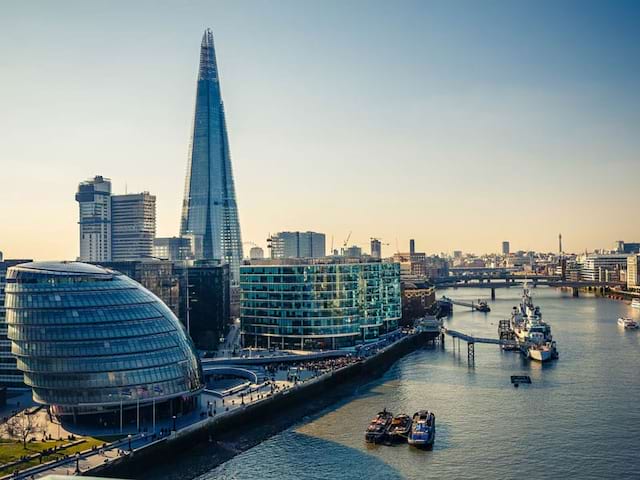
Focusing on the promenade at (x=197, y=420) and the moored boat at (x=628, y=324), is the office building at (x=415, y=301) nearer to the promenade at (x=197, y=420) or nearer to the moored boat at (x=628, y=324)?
the moored boat at (x=628, y=324)

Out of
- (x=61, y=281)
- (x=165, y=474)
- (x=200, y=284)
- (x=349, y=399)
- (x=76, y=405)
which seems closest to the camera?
(x=165, y=474)

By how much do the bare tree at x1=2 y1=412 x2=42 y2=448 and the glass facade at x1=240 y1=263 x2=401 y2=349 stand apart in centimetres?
4463

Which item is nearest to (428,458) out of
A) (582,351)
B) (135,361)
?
(135,361)

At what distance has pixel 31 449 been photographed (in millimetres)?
51812

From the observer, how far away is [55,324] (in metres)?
60.3

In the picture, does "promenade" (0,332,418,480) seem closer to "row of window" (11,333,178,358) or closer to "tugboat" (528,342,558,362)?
"row of window" (11,333,178,358)

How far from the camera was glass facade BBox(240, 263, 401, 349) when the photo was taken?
103 m

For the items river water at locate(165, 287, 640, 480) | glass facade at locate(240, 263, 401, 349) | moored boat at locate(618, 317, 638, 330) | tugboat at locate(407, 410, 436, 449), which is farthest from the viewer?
moored boat at locate(618, 317, 638, 330)

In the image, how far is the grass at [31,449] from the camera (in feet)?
159

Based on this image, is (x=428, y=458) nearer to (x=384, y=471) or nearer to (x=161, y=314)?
(x=384, y=471)

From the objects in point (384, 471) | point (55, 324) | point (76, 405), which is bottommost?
point (384, 471)

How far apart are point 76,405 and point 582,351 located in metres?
69.3

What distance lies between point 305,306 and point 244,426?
135 ft

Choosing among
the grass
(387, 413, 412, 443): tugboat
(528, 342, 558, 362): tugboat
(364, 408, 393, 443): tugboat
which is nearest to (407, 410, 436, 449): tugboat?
(387, 413, 412, 443): tugboat
